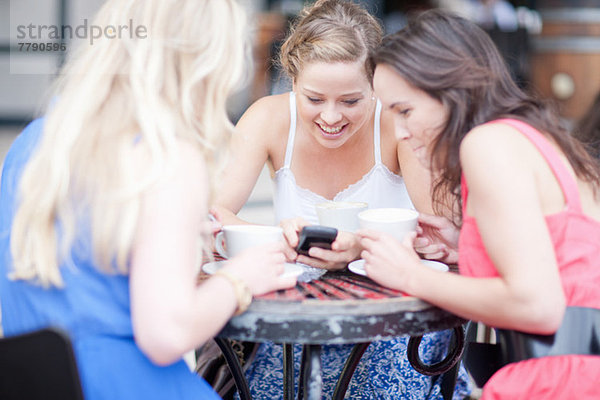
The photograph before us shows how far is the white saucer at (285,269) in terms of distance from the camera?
1.35 meters

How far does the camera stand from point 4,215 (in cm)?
126

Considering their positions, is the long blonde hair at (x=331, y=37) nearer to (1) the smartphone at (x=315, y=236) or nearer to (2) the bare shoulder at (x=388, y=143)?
(2) the bare shoulder at (x=388, y=143)

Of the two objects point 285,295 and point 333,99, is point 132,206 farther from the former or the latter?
point 333,99

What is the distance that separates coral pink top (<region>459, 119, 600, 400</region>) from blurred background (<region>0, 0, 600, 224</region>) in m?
5.64

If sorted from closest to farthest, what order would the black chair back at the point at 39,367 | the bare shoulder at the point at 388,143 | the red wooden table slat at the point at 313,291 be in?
the black chair back at the point at 39,367
the red wooden table slat at the point at 313,291
the bare shoulder at the point at 388,143

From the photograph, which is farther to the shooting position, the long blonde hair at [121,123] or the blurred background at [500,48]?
the blurred background at [500,48]

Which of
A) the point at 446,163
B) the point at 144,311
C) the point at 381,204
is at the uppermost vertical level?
the point at 446,163

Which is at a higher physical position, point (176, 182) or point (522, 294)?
point (176, 182)

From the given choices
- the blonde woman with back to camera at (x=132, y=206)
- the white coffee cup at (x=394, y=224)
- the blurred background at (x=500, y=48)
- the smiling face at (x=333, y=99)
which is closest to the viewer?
the blonde woman with back to camera at (x=132, y=206)

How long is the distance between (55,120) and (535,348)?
0.94m

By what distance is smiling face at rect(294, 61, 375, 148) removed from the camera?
6.28 feet

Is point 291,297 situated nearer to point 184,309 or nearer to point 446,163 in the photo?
point 184,309

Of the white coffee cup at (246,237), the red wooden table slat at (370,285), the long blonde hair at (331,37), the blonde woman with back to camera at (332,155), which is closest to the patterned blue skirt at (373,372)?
the blonde woman with back to camera at (332,155)

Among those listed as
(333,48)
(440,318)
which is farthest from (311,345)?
(333,48)
